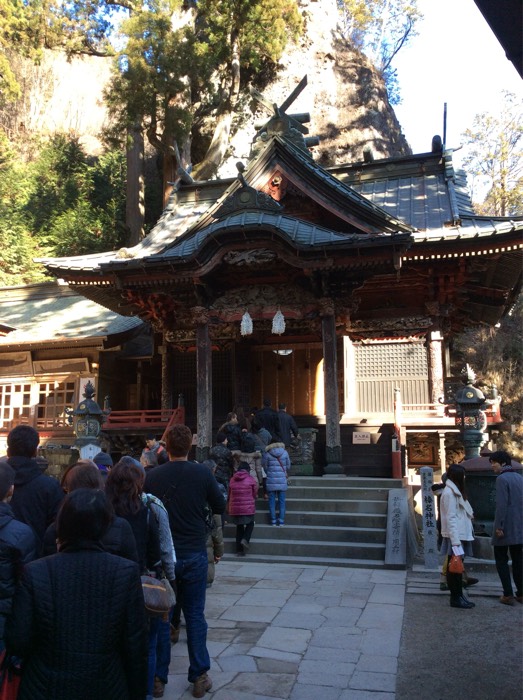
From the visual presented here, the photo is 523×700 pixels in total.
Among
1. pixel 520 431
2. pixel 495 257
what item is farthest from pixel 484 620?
pixel 520 431

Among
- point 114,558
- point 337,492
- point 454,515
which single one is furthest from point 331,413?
point 114,558

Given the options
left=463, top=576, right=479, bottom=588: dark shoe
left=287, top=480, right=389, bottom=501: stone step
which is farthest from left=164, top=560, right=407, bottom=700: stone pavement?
left=287, top=480, right=389, bottom=501: stone step

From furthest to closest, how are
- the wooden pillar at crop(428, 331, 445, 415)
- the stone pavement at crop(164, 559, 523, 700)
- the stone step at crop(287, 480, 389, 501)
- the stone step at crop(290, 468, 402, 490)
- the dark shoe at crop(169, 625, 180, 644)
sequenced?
the wooden pillar at crop(428, 331, 445, 415) → the stone step at crop(290, 468, 402, 490) → the stone step at crop(287, 480, 389, 501) → the dark shoe at crop(169, 625, 180, 644) → the stone pavement at crop(164, 559, 523, 700)

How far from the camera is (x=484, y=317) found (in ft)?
50.1

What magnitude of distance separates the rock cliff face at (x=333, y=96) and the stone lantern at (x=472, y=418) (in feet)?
63.6

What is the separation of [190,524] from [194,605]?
0.56 meters

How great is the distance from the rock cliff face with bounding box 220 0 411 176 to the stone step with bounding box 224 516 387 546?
70.0ft

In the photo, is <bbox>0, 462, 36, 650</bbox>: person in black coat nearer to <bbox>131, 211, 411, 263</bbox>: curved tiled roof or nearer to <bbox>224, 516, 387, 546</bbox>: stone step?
<bbox>224, 516, 387, 546</bbox>: stone step

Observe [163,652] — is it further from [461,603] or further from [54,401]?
[54,401]

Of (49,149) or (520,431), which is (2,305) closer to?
(49,149)

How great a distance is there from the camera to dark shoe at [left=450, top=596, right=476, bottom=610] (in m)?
5.99

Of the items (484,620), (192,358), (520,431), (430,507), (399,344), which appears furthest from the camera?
(520,431)

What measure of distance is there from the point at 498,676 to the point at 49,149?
29.8 m

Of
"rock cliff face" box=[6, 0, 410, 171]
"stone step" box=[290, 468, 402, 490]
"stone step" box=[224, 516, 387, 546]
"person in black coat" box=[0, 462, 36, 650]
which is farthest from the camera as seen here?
"rock cliff face" box=[6, 0, 410, 171]
